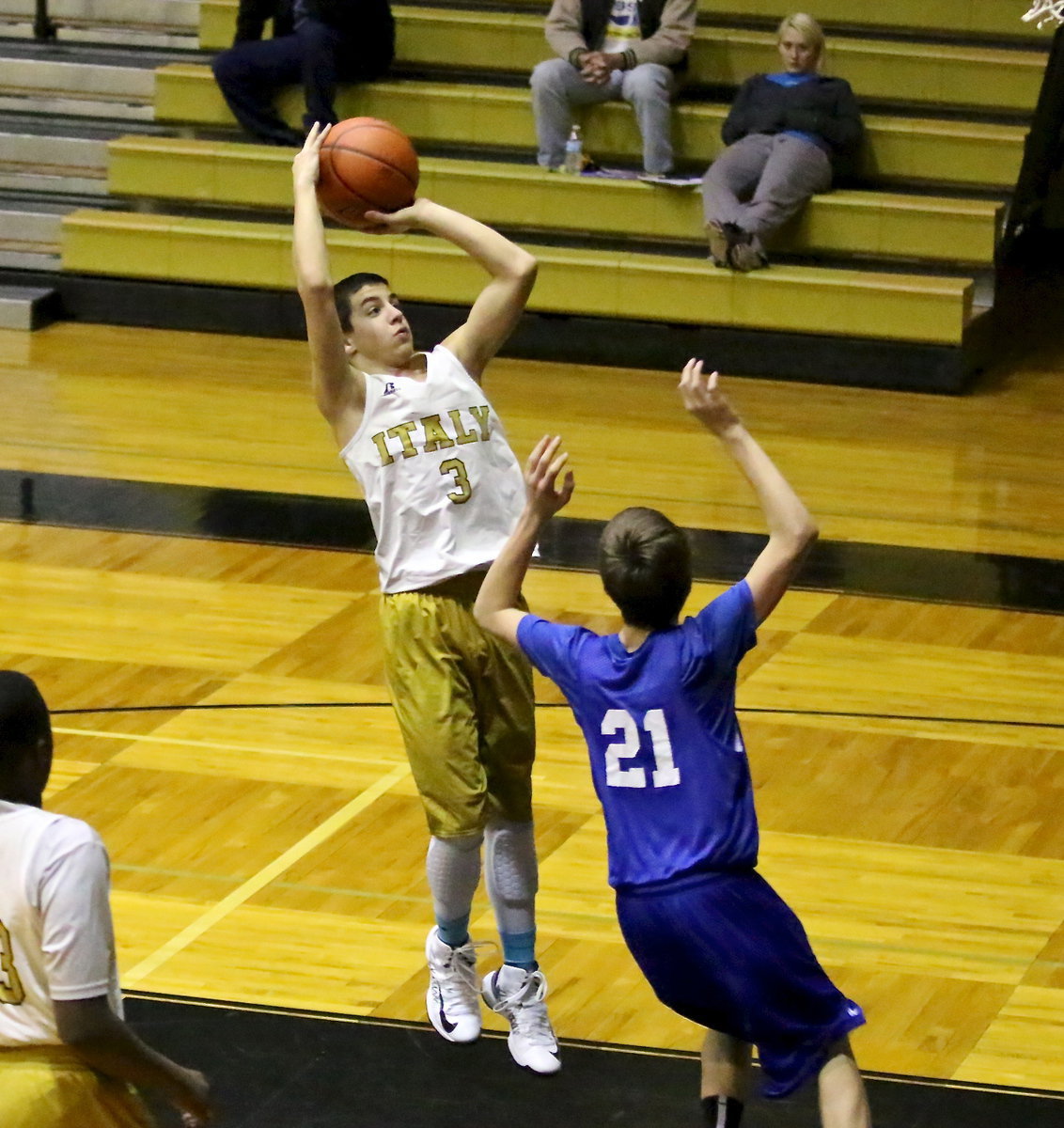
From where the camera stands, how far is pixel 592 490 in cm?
790

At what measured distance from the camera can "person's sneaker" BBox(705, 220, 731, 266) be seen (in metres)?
9.86

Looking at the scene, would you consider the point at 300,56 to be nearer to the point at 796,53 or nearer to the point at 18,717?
the point at 796,53

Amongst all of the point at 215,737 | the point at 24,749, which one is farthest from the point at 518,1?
the point at 24,749

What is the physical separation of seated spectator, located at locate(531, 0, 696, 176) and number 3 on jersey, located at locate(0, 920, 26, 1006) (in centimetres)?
842

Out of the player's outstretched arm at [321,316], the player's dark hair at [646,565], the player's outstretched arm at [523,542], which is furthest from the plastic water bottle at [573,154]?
the player's dark hair at [646,565]

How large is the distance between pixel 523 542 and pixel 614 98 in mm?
7640

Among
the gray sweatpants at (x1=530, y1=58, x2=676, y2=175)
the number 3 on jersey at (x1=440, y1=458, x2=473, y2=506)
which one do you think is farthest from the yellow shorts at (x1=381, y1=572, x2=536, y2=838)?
the gray sweatpants at (x1=530, y1=58, x2=676, y2=175)

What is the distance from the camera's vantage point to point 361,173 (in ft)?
13.5

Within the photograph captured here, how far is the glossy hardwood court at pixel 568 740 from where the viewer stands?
4215mm

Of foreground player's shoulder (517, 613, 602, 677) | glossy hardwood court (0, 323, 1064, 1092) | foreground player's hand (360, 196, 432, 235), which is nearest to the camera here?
foreground player's shoulder (517, 613, 602, 677)

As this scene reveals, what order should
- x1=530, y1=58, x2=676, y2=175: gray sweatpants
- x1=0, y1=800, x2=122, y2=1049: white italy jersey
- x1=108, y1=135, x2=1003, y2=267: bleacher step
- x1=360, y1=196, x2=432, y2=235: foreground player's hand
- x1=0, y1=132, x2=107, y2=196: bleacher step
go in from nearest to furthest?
x1=0, y1=800, x2=122, y2=1049: white italy jersey → x1=360, y1=196, x2=432, y2=235: foreground player's hand → x1=108, y1=135, x2=1003, y2=267: bleacher step → x1=530, y1=58, x2=676, y2=175: gray sweatpants → x1=0, y1=132, x2=107, y2=196: bleacher step

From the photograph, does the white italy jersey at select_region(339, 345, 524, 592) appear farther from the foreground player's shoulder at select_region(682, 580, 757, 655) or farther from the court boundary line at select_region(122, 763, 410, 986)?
the court boundary line at select_region(122, 763, 410, 986)

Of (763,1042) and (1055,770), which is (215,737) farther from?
(763,1042)

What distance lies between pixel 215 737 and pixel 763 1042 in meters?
2.62
